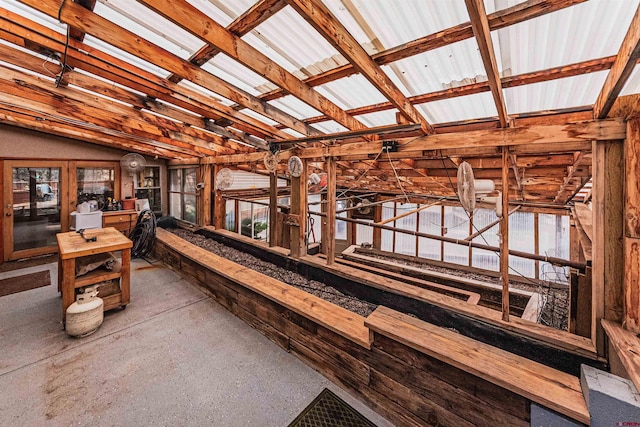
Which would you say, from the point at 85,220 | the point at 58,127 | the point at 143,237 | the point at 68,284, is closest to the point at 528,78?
the point at 68,284

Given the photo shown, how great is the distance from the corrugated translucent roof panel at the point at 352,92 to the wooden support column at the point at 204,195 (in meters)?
3.93

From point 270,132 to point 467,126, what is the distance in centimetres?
223

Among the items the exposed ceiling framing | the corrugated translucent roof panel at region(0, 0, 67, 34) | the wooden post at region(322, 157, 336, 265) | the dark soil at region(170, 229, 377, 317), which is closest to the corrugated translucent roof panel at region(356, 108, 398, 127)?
the exposed ceiling framing

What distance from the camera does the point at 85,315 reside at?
2.36 meters

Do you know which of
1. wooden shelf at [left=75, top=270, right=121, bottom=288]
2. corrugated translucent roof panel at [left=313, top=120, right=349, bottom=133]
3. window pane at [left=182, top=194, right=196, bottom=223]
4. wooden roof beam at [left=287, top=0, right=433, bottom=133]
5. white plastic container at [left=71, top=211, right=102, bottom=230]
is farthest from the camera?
window pane at [left=182, top=194, right=196, bottom=223]

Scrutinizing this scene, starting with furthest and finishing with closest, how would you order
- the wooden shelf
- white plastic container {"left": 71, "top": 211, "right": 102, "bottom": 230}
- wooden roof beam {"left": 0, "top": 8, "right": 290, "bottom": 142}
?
white plastic container {"left": 71, "top": 211, "right": 102, "bottom": 230} < the wooden shelf < wooden roof beam {"left": 0, "top": 8, "right": 290, "bottom": 142}

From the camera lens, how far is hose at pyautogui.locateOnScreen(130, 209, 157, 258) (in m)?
4.92

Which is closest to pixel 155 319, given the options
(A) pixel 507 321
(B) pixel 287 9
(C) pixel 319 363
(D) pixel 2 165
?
(C) pixel 319 363

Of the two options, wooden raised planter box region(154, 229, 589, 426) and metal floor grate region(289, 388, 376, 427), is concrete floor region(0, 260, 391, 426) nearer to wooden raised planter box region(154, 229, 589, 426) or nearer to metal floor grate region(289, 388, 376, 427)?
metal floor grate region(289, 388, 376, 427)

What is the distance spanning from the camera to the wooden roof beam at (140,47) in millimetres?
1335

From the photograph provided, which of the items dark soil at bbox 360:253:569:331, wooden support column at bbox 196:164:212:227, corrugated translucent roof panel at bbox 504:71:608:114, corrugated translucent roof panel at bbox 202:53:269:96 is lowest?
dark soil at bbox 360:253:569:331

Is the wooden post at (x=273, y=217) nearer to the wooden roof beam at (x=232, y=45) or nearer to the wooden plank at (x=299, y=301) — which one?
the wooden plank at (x=299, y=301)

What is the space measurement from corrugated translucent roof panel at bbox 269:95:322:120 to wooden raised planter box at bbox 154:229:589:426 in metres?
1.84

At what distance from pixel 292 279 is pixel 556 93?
3232mm
